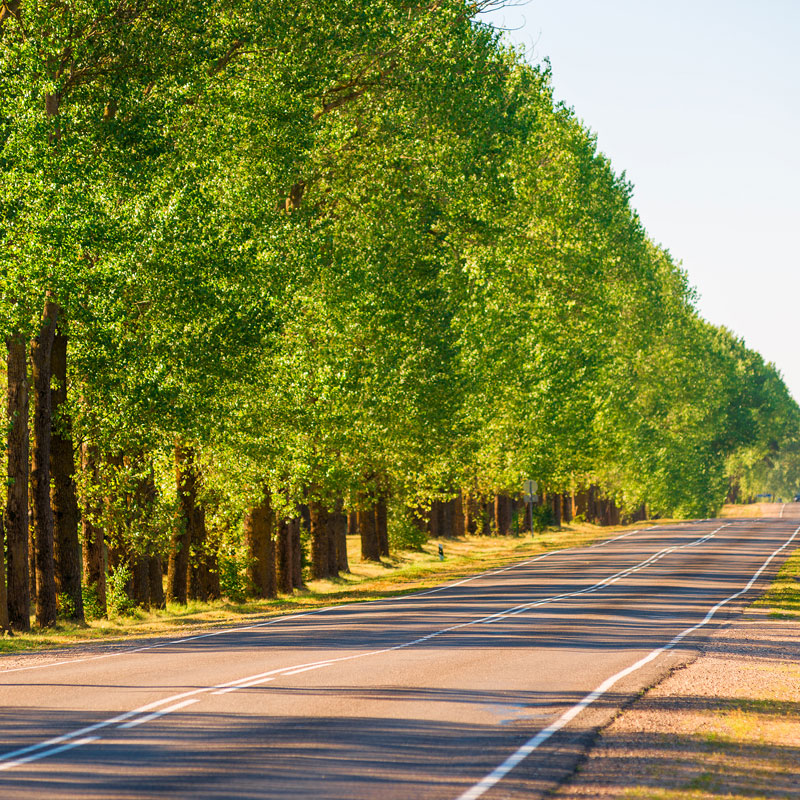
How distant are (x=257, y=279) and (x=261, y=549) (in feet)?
31.8

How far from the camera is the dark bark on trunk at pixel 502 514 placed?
64.4 meters

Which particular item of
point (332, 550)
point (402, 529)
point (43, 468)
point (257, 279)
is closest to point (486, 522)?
point (402, 529)

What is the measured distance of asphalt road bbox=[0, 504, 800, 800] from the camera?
9586 millimetres

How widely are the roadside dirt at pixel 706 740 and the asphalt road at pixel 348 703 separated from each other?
357mm

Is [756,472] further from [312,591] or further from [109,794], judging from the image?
[109,794]

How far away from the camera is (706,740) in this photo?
468 inches

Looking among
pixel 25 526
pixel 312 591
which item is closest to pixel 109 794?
pixel 25 526

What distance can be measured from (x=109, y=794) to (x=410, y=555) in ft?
142

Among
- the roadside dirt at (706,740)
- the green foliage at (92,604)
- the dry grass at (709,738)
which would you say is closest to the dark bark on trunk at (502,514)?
the green foliage at (92,604)

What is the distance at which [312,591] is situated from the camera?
120 feet

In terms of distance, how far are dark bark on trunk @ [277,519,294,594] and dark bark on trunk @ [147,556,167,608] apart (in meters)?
4.10

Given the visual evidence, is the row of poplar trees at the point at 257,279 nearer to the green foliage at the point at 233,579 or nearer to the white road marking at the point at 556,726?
the green foliage at the point at 233,579

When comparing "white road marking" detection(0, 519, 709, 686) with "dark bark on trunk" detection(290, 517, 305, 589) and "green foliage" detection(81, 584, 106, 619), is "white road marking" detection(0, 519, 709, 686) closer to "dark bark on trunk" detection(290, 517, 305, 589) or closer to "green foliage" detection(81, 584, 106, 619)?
"dark bark on trunk" detection(290, 517, 305, 589)

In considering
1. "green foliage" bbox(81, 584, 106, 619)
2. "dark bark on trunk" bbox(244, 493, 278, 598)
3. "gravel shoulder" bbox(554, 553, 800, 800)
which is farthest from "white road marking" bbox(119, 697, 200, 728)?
"dark bark on trunk" bbox(244, 493, 278, 598)
